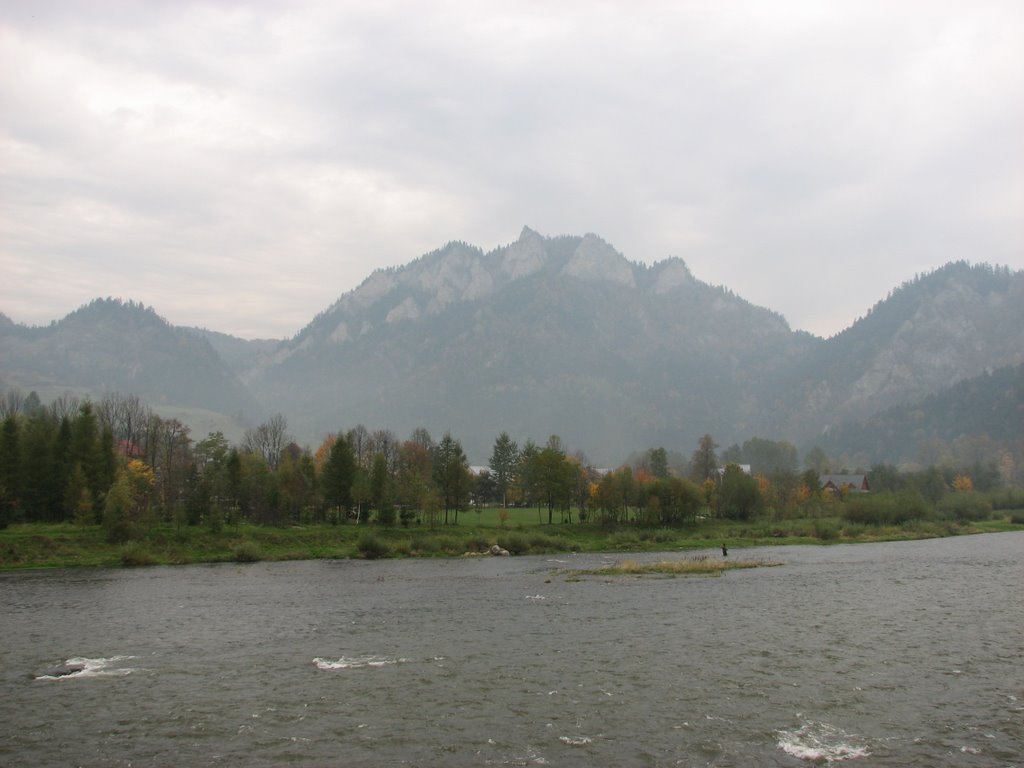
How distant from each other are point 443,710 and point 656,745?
7.67 meters

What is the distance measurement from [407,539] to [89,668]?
6467 cm

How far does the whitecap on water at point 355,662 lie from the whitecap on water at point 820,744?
1670 centimetres

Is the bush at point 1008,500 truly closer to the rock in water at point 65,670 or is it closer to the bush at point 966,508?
the bush at point 966,508

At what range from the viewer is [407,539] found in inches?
3762

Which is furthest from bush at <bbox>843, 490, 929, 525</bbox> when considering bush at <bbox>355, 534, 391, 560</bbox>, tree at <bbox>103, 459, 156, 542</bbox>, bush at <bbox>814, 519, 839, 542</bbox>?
tree at <bbox>103, 459, 156, 542</bbox>

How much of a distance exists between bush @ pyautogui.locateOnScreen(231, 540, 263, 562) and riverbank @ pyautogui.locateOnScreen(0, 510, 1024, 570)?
0.38 ft

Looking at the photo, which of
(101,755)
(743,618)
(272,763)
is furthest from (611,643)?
(101,755)

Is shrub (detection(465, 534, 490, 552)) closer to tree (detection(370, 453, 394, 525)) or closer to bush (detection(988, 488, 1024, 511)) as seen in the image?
tree (detection(370, 453, 394, 525))

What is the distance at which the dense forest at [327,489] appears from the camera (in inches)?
3561

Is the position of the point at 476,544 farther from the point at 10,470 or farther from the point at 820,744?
the point at 820,744

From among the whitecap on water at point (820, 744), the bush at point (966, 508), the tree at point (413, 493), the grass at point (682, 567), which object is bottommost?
the grass at point (682, 567)

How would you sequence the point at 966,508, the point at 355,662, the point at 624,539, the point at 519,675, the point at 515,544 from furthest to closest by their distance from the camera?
the point at 966,508 < the point at 624,539 < the point at 515,544 < the point at 355,662 < the point at 519,675

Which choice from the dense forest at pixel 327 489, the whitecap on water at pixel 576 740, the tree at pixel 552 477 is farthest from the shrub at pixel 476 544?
the whitecap on water at pixel 576 740

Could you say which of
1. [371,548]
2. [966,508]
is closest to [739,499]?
[966,508]
